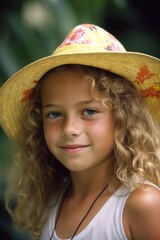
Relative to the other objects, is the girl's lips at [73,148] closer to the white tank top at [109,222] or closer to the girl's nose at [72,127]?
the girl's nose at [72,127]

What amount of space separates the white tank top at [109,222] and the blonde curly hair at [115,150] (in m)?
0.06

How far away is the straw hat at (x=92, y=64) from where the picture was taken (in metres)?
1.83

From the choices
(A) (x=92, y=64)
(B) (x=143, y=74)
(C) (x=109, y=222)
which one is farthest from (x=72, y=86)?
(C) (x=109, y=222)

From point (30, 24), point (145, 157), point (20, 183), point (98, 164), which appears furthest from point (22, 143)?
point (30, 24)

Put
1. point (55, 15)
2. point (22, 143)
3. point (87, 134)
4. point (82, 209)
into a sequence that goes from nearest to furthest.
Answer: point (87, 134), point (82, 209), point (22, 143), point (55, 15)

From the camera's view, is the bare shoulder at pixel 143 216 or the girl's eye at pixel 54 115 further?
the girl's eye at pixel 54 115

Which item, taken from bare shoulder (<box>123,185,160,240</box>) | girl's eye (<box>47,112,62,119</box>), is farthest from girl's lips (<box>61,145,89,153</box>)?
bare shoulder (<box>123,185,160,240</box>)

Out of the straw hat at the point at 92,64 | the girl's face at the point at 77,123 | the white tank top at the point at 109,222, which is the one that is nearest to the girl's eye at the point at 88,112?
the girl's face at the point at 77,123

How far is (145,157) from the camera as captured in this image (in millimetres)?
1940

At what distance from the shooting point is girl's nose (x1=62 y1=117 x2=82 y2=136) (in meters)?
1.85

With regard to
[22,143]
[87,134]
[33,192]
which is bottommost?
[33,192]

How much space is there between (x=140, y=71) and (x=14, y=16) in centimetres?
96

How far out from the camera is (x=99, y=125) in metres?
1.87

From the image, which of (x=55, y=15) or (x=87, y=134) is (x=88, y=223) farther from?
(x=55, y=15)
